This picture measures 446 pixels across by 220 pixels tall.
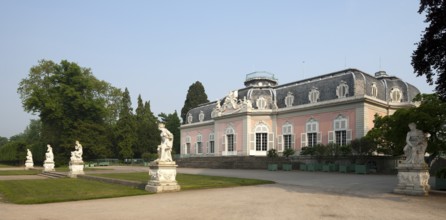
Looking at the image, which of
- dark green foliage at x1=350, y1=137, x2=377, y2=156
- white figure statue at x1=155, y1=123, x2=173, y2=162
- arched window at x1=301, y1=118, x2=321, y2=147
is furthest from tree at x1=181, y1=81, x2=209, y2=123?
white figure statue at x1=155, y1=123, x2=173, y2=162

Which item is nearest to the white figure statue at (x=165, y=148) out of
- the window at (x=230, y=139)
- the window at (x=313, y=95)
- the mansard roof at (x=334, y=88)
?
the mansard roof at (x=334, y=88)

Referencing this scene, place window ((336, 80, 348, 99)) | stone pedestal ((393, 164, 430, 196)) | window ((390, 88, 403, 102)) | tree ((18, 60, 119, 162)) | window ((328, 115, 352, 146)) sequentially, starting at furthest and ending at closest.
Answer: tree ((18, 60, 119, 162))
window ((390, 88, 403, 102))
window ((336, 80, 348, 99))
window ((328, 115, 352, 146))
stone pedestal ((393, 164, 430, 196))

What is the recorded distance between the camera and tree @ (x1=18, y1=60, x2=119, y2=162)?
46.2 m

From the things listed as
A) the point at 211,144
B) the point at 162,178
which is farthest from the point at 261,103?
the point at 162,178

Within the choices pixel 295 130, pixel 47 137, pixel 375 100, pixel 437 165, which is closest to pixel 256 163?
pixel 295 130

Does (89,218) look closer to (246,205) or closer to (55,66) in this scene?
(246,205)

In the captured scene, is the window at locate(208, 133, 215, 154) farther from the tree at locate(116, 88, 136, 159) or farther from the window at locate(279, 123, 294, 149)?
the tree at locate(116, 88, 136, 159)

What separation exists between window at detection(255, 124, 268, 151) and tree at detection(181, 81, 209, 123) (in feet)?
78.7

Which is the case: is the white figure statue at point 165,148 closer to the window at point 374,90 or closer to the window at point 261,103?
the window at point 374,90

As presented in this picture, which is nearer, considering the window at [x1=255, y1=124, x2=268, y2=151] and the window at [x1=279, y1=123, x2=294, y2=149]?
the window at [x1=279, y1=123, x2=294, y2=149]

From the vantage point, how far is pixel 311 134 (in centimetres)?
3856

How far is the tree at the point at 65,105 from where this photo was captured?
46159 millimetres

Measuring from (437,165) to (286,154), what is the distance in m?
13.1

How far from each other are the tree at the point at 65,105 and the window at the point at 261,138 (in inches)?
841
